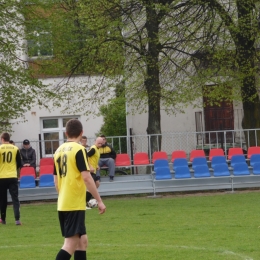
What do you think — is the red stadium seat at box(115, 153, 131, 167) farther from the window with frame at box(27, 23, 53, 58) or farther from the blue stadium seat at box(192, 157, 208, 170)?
the window with frame at box(27, 23, 53, 58)

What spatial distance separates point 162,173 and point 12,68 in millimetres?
6070

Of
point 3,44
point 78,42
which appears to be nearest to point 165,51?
point 78,42

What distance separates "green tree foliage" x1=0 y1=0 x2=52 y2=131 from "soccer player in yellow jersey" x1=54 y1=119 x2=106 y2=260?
1586 centimetres

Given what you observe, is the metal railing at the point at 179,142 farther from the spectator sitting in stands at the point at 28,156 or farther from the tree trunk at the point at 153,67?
the spectator sitting in stands at the point at 28,156

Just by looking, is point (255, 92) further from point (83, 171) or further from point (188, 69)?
point (83, 171)

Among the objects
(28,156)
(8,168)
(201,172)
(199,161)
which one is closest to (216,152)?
(199,161)

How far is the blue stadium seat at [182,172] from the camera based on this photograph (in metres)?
22.3

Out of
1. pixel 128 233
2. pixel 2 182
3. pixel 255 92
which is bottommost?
pixel 128 233

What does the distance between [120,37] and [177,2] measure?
7.28 feet

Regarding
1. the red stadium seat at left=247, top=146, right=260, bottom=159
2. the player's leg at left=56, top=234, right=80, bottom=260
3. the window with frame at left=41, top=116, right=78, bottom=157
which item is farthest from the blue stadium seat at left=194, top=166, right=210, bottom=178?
the window with frame at left=41, top=116, right=78, bottom=157

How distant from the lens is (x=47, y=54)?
26969 millimetres

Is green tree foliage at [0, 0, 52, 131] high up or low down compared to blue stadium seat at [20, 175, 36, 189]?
up

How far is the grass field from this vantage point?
416 inches

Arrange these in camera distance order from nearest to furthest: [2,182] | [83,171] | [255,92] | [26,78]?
[83,171], [2,182], [26,78], [255,92]
